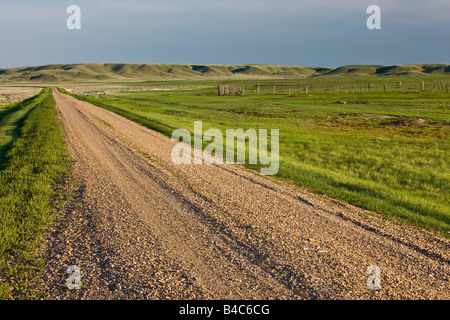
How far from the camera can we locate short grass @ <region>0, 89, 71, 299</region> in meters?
6.41

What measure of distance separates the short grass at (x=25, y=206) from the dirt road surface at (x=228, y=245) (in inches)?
15.7

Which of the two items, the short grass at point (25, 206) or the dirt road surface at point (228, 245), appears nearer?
the dirt road surface at point (228, 245)

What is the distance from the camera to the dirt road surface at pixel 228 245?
6.07 meters

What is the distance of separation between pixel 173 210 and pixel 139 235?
177 centimetres

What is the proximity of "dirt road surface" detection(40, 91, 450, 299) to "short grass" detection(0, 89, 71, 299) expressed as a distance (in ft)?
1.31

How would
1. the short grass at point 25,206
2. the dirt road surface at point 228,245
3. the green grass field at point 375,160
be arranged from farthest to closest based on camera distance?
the green grass field at point 375,160
the short grass at point 25,206
the dirt road surface at point 228,245

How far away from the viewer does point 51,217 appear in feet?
29.6

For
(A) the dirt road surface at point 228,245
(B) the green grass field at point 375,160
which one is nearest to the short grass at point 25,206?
(A) the dirt road surface at point 228,245

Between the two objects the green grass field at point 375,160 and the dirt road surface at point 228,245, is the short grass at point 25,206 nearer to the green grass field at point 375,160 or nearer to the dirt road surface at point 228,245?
the dirt road surface at point 228,245

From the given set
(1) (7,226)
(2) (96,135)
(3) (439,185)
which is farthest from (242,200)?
(2) (96,135)

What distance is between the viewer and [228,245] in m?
7.64

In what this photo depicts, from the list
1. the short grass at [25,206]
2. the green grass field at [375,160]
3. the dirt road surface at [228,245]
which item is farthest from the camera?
the green grass field at [375,160]

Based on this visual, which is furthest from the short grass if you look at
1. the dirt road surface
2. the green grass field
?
the green grass field

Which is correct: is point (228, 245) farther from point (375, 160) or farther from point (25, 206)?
point (375, 160)
